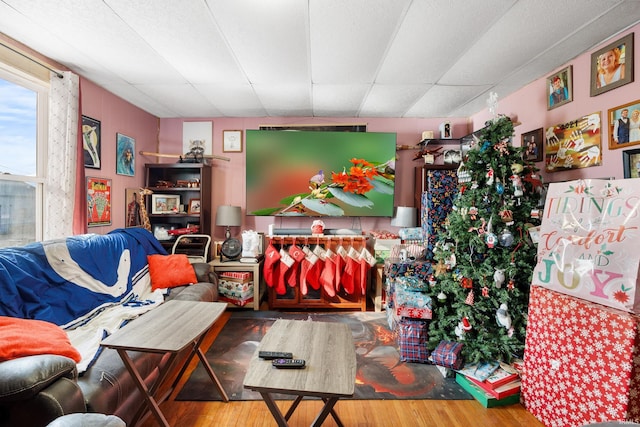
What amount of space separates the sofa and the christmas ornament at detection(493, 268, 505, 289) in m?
2.28

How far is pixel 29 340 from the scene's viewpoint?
4.29 feet

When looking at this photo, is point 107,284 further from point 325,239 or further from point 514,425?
point 514,425

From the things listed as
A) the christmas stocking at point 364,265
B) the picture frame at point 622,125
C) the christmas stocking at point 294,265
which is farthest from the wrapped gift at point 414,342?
the picture frame at point 622,125

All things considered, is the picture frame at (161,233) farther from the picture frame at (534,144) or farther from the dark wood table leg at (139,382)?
the picture frame at (534,144)

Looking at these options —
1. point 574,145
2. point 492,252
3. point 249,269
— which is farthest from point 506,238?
point 249,269

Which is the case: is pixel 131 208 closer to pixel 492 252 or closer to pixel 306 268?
pixel 306 268

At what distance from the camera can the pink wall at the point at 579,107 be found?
1.93 metres

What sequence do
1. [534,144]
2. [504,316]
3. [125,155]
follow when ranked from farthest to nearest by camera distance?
[125,155] < [534,144] < [504,316]

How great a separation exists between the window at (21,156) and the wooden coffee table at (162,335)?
1.41 metres

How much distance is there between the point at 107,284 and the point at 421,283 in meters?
2.54

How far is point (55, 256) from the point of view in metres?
2.04

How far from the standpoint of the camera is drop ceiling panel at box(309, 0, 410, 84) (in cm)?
171

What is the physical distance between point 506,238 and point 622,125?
0.97 metres

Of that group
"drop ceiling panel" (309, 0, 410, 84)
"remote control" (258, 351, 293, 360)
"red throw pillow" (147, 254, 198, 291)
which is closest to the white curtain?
"red throw pillow" (147, 254, 198, 291)
